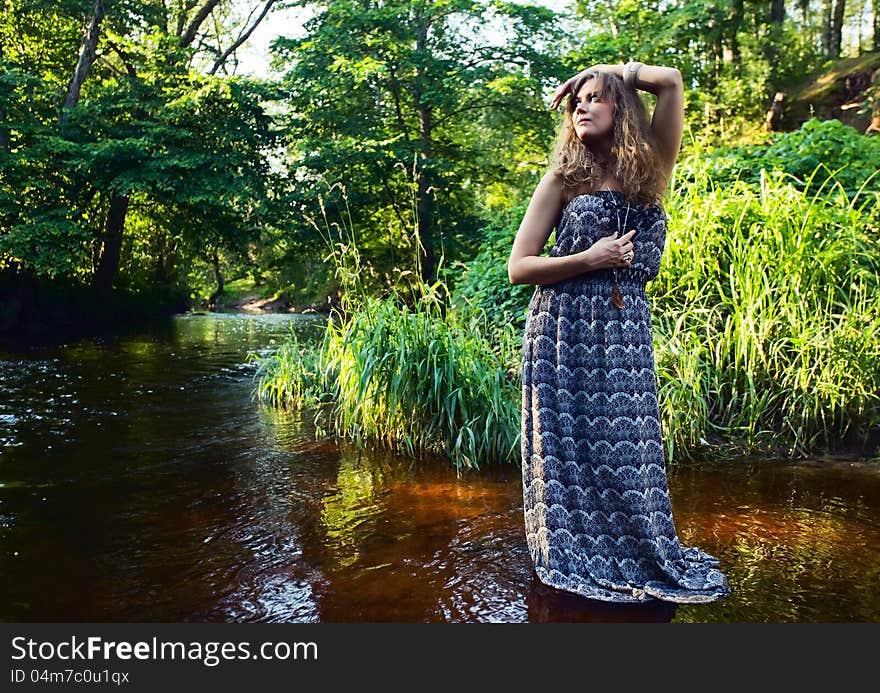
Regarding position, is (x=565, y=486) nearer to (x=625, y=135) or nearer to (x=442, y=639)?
(x=442, y=639)

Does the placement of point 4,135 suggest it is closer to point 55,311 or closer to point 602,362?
point 55,311

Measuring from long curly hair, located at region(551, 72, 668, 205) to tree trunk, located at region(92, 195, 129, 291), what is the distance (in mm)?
15864

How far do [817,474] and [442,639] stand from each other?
2796 millimetres

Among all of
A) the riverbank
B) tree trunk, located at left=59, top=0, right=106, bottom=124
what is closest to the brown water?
the riverbank

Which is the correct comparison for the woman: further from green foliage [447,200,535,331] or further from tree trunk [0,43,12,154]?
tree trunk [0,43,12,154]

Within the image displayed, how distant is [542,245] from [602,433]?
658 millimetres

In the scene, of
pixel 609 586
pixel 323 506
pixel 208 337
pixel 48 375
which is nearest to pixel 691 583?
pixel 609 586

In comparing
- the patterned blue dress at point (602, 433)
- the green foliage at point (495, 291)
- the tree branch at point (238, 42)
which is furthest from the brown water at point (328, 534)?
the tree branch at point (238, 42)

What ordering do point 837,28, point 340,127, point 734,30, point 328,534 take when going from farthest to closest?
point 837,28 < point 734,30 < point 340,127 < point 328,534

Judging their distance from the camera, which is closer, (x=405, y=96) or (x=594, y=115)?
(x=594, y=115)

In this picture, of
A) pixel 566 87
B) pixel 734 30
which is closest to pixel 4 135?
pixel 566 87

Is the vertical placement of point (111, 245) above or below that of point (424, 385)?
above

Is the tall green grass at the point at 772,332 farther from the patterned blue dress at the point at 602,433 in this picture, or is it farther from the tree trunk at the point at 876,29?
the tree trunk at the point at 876,29

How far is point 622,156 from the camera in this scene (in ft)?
7.46
